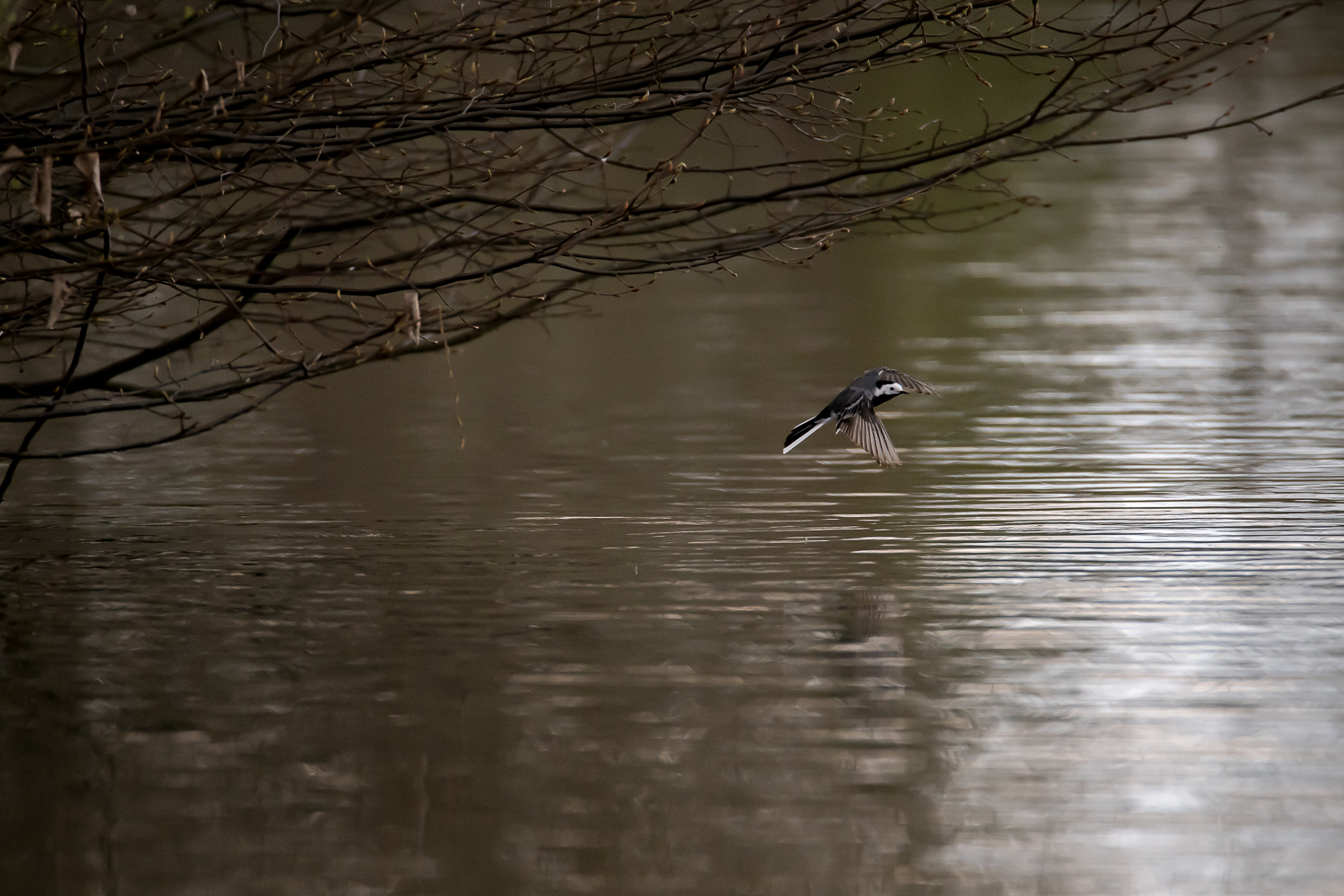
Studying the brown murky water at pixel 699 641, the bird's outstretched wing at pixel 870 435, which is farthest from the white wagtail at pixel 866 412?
the brown murky water at pixel 699 641

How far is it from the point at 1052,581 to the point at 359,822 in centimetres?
304

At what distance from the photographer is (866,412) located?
303 inches

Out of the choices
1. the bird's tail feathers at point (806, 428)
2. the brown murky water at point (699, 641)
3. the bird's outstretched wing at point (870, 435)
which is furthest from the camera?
the bird's outstretched wing at point (870, 435)

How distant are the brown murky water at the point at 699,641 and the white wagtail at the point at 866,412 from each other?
0.30 meters

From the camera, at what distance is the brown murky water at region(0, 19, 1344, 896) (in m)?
4.34

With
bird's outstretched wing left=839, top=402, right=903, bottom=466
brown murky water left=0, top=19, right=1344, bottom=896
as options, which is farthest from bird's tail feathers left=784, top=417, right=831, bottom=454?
brown murky water left=0, top=19, right=1344, bottom=896

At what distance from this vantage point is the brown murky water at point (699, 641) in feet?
14.2

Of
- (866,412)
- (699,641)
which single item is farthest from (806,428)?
(699,641)

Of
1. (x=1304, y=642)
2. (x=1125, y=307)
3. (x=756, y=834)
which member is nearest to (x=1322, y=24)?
(x=1125, y=307)

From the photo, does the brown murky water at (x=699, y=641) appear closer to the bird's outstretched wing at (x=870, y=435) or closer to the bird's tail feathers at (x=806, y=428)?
the bird's outstretched wing at (x=870, y=435)

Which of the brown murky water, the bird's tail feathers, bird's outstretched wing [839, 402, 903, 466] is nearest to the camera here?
the brown murky water

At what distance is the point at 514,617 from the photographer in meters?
6.27

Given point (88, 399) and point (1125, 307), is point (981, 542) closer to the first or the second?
point (88, 399)

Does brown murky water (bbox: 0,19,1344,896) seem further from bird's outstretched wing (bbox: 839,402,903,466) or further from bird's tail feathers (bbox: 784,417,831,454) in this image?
bird's tail feathers (bbox: 784,417,831,454)
